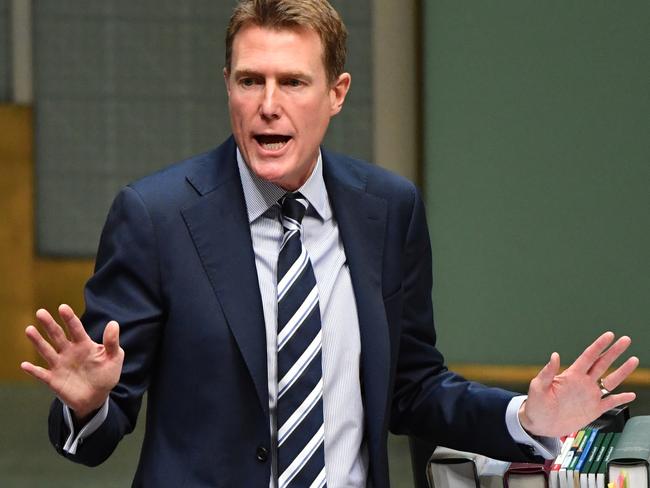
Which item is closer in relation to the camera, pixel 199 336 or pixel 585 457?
pixel 199 336

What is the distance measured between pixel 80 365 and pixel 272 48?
1.72ft

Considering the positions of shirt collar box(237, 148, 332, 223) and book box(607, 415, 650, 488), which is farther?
shirt collar box(237, 148, 332, 223)

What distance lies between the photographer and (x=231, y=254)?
196 centimetres

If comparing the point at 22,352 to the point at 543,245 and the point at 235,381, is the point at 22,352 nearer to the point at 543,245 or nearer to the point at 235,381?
the point at 543,245

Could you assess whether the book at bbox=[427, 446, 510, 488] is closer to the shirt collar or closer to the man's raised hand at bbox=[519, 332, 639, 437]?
the man's raised hand at bbox=[519, 332, 639, 437]

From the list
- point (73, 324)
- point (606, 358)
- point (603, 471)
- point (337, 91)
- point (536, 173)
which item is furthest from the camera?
point (536, 173)

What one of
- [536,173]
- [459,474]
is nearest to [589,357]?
[459,474]

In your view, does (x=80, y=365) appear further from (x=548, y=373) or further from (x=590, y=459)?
(x=590, y=459)

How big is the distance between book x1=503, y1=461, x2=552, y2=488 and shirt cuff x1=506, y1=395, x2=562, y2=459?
24 mm

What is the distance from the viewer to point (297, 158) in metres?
1.96

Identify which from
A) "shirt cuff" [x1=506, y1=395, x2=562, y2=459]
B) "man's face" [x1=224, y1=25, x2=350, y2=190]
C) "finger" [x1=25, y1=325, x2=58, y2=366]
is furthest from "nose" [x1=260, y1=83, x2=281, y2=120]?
"shirt cuff" [x1=506, y1=395, x2=562, y2=459]

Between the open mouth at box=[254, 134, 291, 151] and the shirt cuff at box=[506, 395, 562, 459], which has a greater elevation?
the open mouth at box=[254, 134, 291, 151]

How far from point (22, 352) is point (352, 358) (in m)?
4.07

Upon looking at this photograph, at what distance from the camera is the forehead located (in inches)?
75.0
